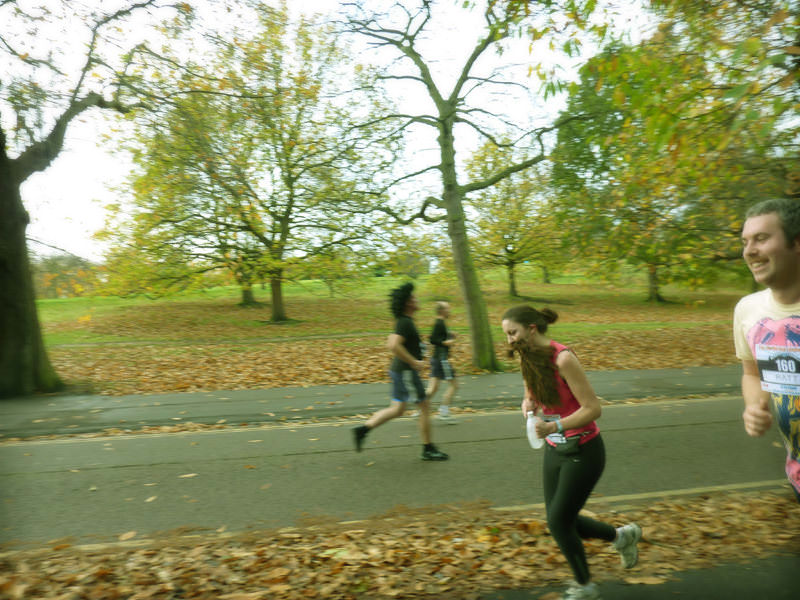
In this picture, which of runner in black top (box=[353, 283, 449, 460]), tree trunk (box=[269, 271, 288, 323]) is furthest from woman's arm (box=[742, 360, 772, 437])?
tree trunk (box=[269, 271, 288, 323])

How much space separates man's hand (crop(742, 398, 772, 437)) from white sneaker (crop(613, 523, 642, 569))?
1.40m

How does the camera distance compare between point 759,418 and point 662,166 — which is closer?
point 759,418

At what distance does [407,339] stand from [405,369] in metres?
0.37

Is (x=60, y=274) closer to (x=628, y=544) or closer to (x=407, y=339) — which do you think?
(x=407, y=339)

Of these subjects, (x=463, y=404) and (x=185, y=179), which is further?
(x=185, y=179)

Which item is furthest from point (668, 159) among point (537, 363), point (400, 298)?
point (537, 363)

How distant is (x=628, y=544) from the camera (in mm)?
3916

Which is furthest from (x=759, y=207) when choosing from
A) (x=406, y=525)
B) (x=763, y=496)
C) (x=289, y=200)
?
(x=289, y=200)

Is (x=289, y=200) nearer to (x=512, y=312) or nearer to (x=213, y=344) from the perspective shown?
(x=213, y=344)

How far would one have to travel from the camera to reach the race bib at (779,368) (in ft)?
8.54

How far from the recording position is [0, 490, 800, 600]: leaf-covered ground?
4.05 m

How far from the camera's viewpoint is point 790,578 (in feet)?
13.2

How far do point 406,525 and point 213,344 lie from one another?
50.4ft

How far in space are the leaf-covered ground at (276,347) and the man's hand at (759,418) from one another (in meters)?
10.4
